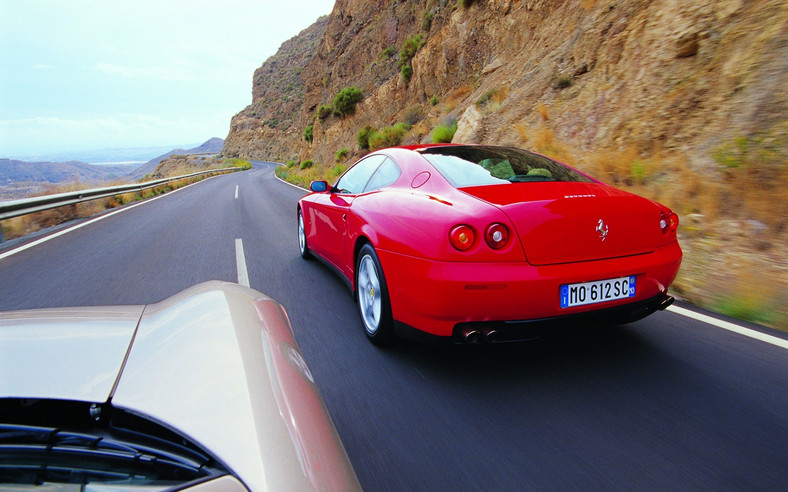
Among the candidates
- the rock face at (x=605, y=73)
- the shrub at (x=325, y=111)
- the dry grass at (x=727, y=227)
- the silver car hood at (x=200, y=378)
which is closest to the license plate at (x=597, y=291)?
the silver car hood at (x=200, y=378)

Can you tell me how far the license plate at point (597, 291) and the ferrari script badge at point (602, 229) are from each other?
0.79 ft

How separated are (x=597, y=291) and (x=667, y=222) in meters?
0.79

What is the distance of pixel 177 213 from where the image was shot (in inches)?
471

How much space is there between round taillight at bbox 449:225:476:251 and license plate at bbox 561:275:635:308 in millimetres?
534

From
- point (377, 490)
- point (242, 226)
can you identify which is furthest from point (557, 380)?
point (242, 226)

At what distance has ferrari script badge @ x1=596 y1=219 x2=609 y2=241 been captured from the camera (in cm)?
266

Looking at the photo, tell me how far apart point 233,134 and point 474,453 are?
9560 centimetres

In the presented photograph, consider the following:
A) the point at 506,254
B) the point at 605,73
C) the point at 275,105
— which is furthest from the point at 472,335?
the point at 275,105

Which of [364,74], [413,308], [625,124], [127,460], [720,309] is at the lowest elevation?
[720,309]

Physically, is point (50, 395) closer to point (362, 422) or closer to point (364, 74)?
point (362, 422)

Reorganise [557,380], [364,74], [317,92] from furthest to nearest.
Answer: [317,92], [364,74], [557,380]

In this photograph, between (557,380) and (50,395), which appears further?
(557,380)

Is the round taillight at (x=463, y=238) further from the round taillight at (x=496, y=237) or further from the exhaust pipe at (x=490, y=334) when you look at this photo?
the exhaust pipe at (x=490, y=334)

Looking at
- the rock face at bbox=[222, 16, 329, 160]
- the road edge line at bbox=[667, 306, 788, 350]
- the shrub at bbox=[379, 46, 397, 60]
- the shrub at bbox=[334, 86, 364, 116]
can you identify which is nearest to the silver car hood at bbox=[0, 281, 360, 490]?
the road edge line at bbox=[667, 306, 788, 350]
